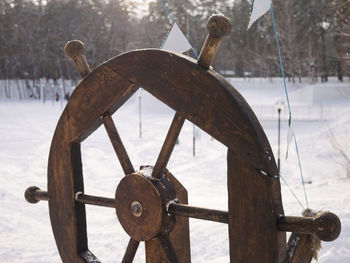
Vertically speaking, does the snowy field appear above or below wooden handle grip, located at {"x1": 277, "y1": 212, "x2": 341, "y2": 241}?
below

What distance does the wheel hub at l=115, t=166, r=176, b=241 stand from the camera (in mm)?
1565

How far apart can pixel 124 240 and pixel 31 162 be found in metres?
5.38

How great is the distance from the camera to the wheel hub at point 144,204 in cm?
157

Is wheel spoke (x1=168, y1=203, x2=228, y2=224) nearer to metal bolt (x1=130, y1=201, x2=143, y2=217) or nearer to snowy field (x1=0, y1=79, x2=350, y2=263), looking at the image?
metal bolt (x1=130, y1=201, x2=143, y2=217)

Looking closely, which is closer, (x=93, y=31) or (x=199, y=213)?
(x=199, y=213)

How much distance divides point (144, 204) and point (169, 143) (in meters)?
0.28

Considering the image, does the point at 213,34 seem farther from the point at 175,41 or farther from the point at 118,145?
the point at 175,41

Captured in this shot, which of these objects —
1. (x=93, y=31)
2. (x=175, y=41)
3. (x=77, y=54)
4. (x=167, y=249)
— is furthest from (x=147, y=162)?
(x=93, y=31)

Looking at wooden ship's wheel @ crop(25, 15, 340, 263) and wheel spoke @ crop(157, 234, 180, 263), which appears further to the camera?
wheel spoke @ crop(157, 234, 180, 263)

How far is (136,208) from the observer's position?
1627mm

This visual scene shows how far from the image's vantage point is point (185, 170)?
9.03 metres

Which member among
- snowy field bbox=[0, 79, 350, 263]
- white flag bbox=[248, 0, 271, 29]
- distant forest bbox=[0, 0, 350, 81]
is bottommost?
snowy field bbox=[0, 79, 350, 263]

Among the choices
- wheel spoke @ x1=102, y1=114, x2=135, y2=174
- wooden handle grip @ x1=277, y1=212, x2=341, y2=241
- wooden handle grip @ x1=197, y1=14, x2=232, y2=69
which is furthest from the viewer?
wheel spoke @ x1=102, y1=114, x2=135, y2=174

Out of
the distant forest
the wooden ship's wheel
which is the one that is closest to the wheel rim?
the wooden ship's wheel
